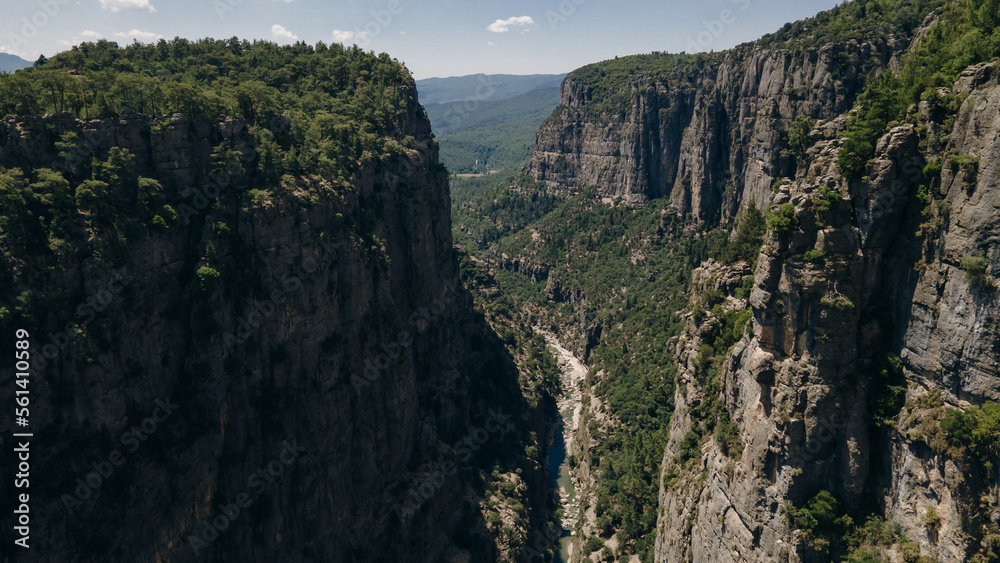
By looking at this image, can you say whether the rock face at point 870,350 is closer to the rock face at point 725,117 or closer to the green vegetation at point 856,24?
the rock face at point 725,117

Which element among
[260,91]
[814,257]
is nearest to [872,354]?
[814,257]

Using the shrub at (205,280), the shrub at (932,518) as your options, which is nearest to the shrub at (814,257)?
the shrub at (932,518)

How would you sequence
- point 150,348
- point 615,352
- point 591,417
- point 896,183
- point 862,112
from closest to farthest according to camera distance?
point 896,183 < point 862,112 < point 150,348 < point 591,417 < point 615,352

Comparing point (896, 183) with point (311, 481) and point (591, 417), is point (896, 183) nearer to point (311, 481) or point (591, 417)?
point (311, 481)

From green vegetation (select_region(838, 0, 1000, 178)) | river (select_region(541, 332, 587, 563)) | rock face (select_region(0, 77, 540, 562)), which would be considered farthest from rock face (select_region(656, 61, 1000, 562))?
river (select_region(541, 332, 587, 563))

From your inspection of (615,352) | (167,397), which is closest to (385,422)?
(167,397)

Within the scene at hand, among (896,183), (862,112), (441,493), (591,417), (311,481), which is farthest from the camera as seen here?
(591,417)

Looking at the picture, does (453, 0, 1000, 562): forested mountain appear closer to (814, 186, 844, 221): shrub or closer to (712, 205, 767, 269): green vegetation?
(814, 186, 844, 221): shrub
